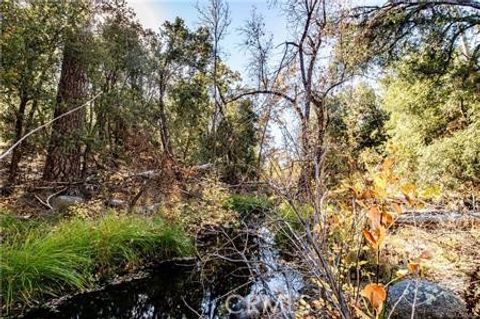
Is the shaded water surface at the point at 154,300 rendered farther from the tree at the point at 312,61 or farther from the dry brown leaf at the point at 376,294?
the tree at the point at 312,61

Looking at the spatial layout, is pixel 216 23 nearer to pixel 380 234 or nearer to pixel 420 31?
pixel 420 31

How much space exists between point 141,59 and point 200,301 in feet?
29.7

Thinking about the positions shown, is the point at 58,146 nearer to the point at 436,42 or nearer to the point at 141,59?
the point at 141,59

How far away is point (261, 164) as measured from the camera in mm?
4957

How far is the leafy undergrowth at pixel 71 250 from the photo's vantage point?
3223mm

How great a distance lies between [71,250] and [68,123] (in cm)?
315

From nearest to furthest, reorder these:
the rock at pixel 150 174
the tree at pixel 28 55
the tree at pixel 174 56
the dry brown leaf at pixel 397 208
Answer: the dry brown leaf at pixel 397 208 < the tree at pixel 28 55 < the rock at pixel 150 174 < the tree at pixel 174 56

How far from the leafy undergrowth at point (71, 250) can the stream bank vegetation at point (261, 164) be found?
2cm

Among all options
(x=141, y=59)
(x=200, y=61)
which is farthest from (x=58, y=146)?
(x=200, y=61)

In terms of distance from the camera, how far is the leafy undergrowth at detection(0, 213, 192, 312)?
322cm

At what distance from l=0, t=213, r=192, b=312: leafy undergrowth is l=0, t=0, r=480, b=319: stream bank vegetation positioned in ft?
0.06

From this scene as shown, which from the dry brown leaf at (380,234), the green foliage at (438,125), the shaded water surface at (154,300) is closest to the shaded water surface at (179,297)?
the shaded water surface at (154,300)

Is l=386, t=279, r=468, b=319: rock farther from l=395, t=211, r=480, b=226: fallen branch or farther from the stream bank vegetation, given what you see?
l=395, t=211, r=480, b=226: fallen branch

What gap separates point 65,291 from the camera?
3514 mm
